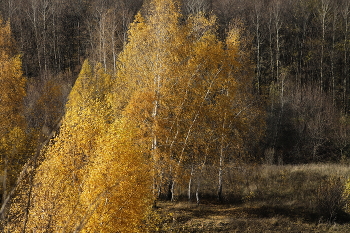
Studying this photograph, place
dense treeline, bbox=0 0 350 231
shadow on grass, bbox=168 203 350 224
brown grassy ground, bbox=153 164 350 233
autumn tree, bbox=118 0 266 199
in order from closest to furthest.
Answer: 1. dense treeline, bbox=0 0 350 231
2. brown grassy ground, bbox=153 164 350 233
3. autumn tree, bbox=118 0 266 199
4. shadow on grass, bbox=168 203 350 224

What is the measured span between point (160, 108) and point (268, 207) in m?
7.66

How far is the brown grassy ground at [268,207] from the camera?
1325cm

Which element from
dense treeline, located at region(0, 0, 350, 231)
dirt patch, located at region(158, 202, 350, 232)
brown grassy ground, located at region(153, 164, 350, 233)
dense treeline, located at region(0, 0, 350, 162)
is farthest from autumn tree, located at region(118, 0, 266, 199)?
dense treeline, located at region(0, 0, 350, 162)

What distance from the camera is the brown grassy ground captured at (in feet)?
43.5

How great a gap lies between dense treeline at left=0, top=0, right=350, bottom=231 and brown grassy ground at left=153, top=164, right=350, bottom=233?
45.8 inches

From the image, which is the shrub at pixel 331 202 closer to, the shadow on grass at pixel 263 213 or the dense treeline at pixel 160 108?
the shadow on grass at pixel 263 213

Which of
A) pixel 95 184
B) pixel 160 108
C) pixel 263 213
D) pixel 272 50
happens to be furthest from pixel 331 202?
pixel 272 50

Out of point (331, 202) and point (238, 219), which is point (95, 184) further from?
point (331, 202)

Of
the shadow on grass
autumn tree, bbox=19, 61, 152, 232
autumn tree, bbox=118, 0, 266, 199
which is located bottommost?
the shadow on grass

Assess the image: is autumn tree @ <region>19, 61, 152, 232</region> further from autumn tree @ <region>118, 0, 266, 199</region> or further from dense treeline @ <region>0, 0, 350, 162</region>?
dense treeline @ <region>0, 0, 350, 162</region>

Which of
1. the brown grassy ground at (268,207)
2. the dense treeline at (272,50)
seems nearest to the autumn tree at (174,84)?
the brown grassy ground at (268,207)

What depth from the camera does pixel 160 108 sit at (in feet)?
47.0

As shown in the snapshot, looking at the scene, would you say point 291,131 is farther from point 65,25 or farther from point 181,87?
point 65,25

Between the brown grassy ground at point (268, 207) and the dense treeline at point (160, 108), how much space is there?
1162 mm
